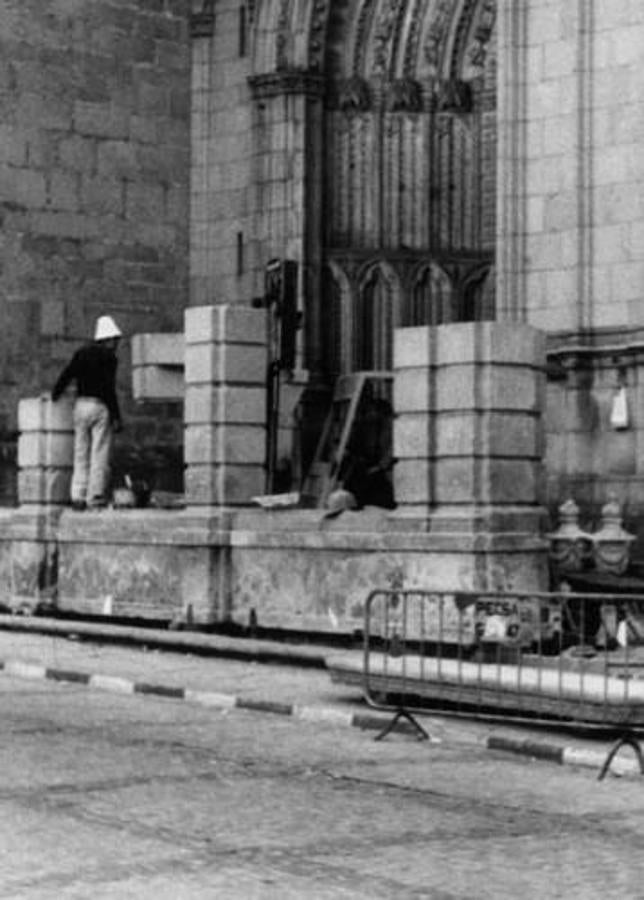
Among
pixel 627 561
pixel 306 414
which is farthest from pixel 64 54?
pixel 627 561

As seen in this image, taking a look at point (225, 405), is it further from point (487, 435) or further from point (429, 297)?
point (429, 297)

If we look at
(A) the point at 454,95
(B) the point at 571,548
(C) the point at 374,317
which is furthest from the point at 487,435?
(A) the point at 454,95

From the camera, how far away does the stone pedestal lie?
17281mm

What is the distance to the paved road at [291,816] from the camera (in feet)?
28.4

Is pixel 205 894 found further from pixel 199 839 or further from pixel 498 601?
pixel 498 601

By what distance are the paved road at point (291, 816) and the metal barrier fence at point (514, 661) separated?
54 cm

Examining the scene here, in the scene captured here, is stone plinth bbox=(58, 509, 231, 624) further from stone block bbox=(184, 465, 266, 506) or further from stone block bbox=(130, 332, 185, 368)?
stone block bbox=(130, 332, 185, 368)

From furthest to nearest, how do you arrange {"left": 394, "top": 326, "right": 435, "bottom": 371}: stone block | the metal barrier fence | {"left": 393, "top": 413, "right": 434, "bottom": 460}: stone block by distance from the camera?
1. {"left": 393, "top": 413, "right": 434, "bottom": 460}: stone block
2. {"left": 394, "top": 326, "right": 435, "bottom": 371}: stone block
3. the metal barrier fence

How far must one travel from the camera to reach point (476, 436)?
57.1 feet

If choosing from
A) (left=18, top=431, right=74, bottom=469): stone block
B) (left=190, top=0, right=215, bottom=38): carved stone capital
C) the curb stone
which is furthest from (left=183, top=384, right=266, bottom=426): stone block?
(left=190, top=0, right=215, bottom=38): carved stone capital

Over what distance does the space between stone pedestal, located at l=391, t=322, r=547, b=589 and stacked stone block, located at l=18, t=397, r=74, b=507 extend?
16.9ft

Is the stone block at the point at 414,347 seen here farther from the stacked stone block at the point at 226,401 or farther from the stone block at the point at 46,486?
the stone block at the point at 46,486

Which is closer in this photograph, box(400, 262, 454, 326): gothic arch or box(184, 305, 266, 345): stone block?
box(184, 305, 266, 345): stone block

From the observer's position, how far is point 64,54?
2730 cm
